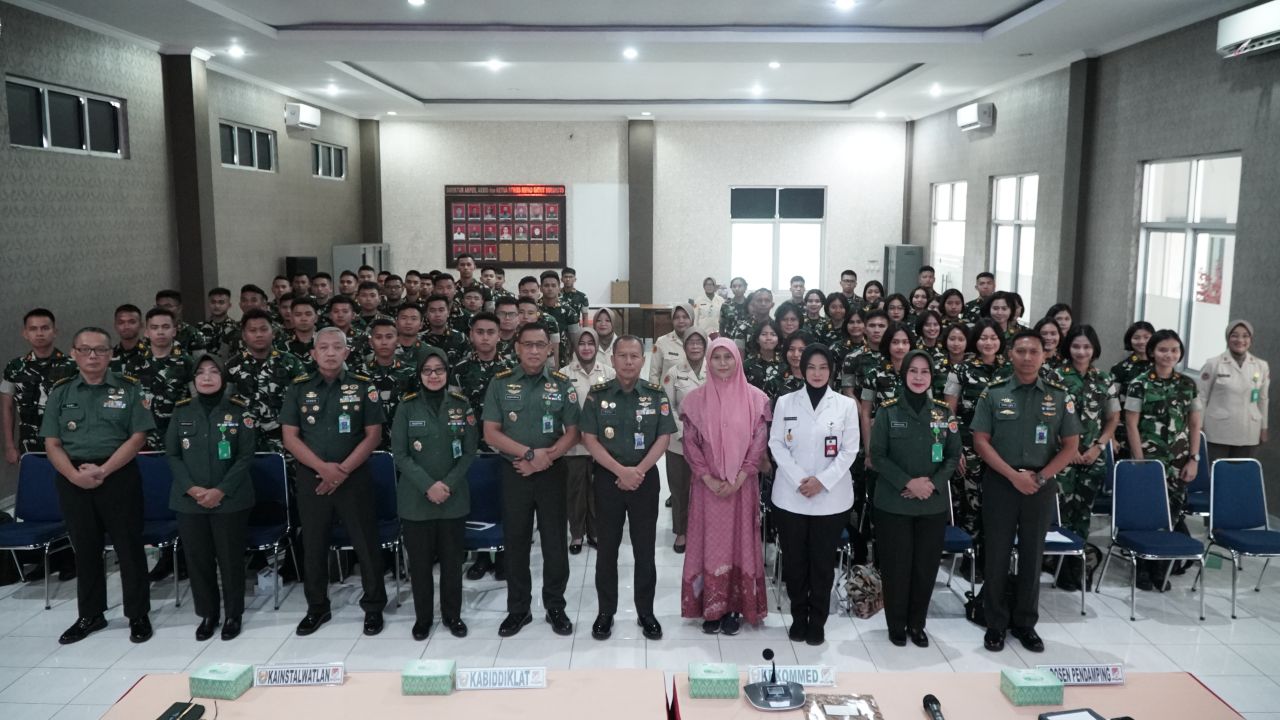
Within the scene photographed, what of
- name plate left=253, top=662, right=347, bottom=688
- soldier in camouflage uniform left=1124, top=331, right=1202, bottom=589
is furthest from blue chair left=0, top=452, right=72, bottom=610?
soldier in camouflage uniform left=1124, top=331, right=1202, bottom=589

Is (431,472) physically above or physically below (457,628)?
above

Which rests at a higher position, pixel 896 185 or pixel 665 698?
pixel 896 185

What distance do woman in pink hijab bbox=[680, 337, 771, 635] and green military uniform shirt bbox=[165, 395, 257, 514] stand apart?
2351mm

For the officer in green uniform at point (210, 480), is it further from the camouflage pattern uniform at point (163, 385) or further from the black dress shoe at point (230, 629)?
the camouflage pattern uniform at point (163, 385)

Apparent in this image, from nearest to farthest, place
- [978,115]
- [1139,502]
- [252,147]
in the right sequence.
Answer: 1. [1139,502]
2. [252,147]
3. [978,115]

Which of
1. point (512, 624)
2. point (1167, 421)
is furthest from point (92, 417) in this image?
point (1167, 421)

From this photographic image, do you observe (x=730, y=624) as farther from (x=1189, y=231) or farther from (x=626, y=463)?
(x=1189, y=231)

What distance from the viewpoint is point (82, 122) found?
7902 millimetres

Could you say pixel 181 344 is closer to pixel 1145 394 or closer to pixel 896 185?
pixel 1145 394

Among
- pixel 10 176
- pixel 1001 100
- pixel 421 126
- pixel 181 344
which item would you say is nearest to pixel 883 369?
pixel 181 344

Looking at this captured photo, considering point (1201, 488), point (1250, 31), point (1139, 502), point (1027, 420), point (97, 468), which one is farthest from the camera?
point (1250, 31)

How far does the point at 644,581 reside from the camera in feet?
15.7

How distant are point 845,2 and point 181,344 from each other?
19.5 feet

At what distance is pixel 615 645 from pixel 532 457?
1.08 metres
